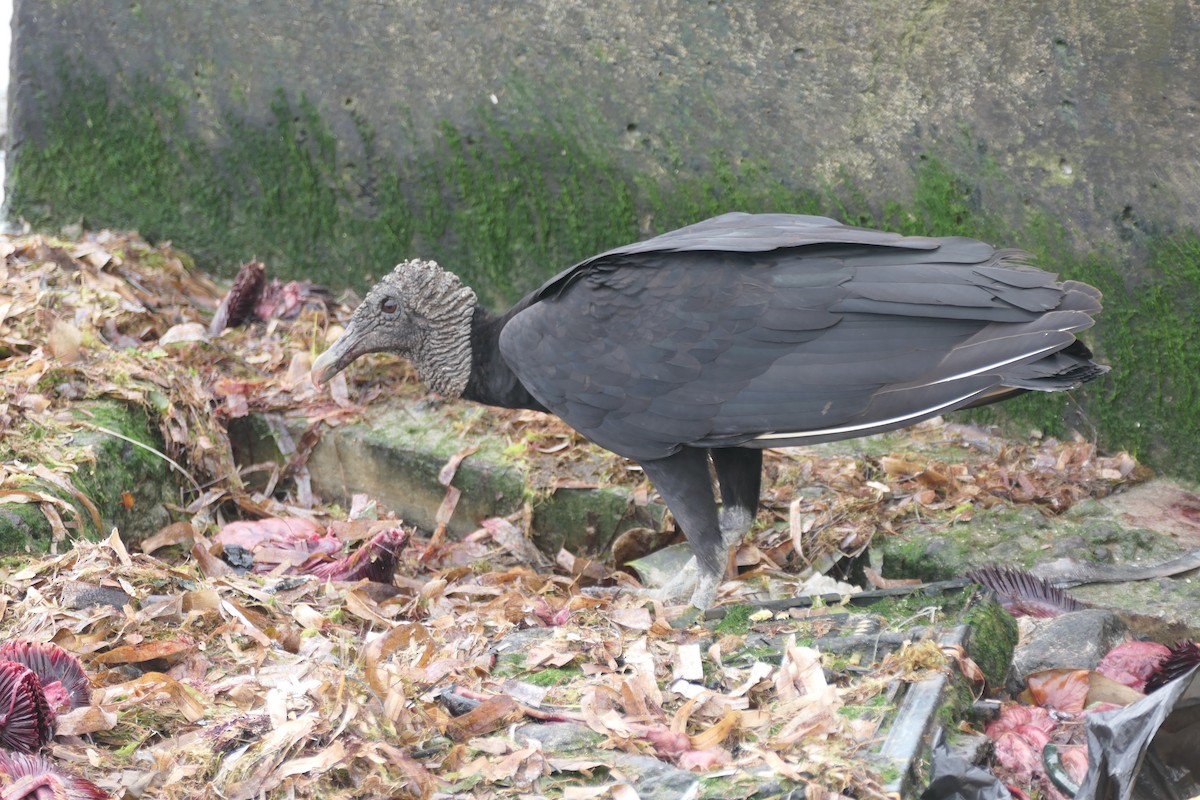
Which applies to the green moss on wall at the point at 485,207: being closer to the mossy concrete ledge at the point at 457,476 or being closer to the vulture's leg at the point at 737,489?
the mossy concrete ledge at the point at 457,476

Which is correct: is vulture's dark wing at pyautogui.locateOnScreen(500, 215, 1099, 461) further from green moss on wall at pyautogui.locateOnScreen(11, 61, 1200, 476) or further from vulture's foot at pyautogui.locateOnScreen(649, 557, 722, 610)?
green moss on wall at pyautogui.locateOnScreen(11, 61, 1200, 476)

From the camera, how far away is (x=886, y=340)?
2.95m

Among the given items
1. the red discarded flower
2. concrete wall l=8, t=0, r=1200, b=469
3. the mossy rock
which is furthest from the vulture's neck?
the red discarded flower

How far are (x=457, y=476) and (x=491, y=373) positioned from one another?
69 cm

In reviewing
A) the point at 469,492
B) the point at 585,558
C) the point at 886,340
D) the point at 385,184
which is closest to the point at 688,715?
the point at 886,340

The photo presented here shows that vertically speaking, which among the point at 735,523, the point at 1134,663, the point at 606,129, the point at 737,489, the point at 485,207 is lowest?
the point at 1134,663

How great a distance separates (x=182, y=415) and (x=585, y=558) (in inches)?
56.9

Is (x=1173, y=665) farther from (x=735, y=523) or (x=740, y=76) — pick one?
(x=740, y=76)

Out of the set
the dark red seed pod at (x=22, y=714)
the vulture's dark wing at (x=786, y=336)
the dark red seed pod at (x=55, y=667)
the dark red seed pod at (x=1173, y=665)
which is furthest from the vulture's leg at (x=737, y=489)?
the dark red seed pod at (x=22, y=714)

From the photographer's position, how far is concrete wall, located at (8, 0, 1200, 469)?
375 centimetres

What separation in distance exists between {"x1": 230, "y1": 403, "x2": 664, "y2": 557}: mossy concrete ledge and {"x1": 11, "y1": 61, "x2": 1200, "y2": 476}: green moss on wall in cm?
68

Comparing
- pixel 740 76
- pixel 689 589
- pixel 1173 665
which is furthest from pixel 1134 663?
pixel 740 76

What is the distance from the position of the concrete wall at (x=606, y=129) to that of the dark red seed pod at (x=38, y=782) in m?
2.87

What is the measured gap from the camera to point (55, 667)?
8.18ft
